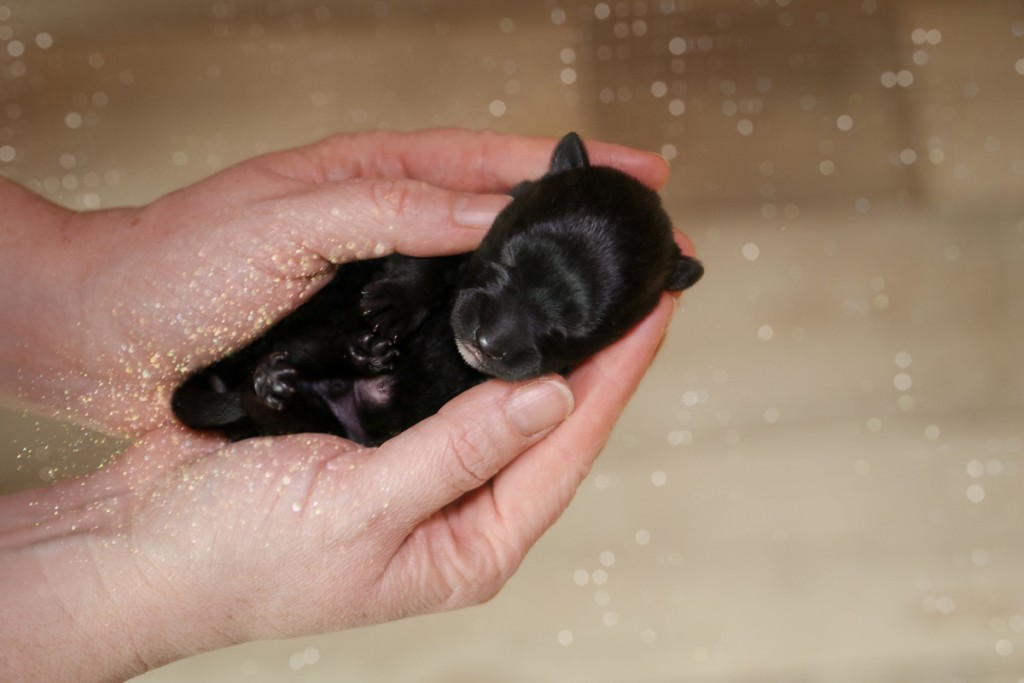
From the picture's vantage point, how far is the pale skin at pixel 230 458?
3.62ft

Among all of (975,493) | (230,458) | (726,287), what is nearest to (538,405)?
(230,458)

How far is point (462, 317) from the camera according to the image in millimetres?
1145

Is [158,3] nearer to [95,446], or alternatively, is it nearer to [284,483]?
[95,446]

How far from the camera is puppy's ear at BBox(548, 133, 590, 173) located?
1325 millimetres

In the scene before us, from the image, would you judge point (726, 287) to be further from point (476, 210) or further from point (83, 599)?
point (83, 599)

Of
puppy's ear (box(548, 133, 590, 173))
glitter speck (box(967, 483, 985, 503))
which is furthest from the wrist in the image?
glitter speck (box(967, 483, 985, 503))

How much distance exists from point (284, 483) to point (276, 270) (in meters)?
0.28

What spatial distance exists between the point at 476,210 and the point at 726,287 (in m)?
1.00

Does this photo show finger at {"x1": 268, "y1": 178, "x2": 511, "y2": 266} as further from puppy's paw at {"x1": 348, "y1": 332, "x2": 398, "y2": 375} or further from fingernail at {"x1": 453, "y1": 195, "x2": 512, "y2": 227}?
puppy's paw at {"x1": 348, "y1": 332, "x2": 398, "y2": 375}

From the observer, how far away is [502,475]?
1.27 m

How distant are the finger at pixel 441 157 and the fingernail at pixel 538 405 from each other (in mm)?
478

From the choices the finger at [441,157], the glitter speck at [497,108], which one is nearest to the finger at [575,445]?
the finger at [441,157]

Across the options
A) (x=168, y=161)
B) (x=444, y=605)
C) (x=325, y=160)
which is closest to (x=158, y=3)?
(x=168, y=161)

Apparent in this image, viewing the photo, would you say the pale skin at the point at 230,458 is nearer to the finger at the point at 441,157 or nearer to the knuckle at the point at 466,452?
the knuckle at the point at 466,452
